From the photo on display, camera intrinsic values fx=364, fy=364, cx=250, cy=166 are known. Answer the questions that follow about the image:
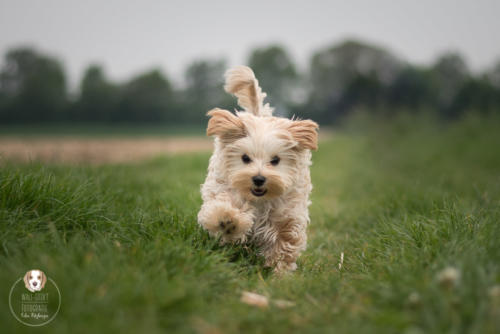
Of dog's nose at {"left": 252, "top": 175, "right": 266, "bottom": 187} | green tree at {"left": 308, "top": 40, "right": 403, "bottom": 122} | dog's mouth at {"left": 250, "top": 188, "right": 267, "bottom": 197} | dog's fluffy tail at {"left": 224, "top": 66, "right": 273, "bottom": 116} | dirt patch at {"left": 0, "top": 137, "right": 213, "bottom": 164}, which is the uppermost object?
green tree at {"left": 308, "top": 40, "right": 403, "bottom": 122}

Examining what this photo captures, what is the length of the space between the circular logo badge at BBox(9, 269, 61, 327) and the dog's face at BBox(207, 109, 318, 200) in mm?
1644

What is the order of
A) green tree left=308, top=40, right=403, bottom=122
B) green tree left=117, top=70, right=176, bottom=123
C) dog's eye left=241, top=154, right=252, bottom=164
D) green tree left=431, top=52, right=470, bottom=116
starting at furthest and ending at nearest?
green tree left=431, top=52, right=470, bottom=116 → green tree left=308, top=40, right=403, bottom=122 → green tree left=117, top=70, right=176, bottom=123 → dog's eye left=241, top=154, right=252, bottom=164

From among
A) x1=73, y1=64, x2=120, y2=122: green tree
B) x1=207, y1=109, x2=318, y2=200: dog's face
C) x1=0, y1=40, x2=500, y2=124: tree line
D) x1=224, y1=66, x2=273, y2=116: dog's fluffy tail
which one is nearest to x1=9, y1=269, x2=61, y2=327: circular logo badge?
x1=207, y1=109, x2=318, y2=200: dog's face

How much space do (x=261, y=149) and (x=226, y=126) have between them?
15.6 inches

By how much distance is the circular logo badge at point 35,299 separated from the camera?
1815mm

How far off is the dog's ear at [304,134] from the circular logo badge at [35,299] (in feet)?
7.38

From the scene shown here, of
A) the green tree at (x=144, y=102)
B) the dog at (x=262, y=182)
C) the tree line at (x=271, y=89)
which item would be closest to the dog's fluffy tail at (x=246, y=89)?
the dog at (x=262, y=182)

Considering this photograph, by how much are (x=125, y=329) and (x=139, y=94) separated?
132ft

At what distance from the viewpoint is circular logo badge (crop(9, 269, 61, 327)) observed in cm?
182

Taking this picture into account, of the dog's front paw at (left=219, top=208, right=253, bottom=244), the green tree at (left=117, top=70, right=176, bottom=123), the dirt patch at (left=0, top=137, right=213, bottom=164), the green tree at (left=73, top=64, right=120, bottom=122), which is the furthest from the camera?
the green tree at (left=117, top=70, right=176, bottom=123)

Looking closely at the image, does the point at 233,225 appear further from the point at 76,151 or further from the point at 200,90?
the point at 200,90

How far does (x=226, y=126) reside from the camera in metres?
A: 3.33

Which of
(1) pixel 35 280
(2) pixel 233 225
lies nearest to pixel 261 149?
(2) pixel 233 225

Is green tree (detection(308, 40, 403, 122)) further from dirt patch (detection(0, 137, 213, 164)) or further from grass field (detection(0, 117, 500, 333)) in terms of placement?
grass field (detection(0, 117, 500, 333))
